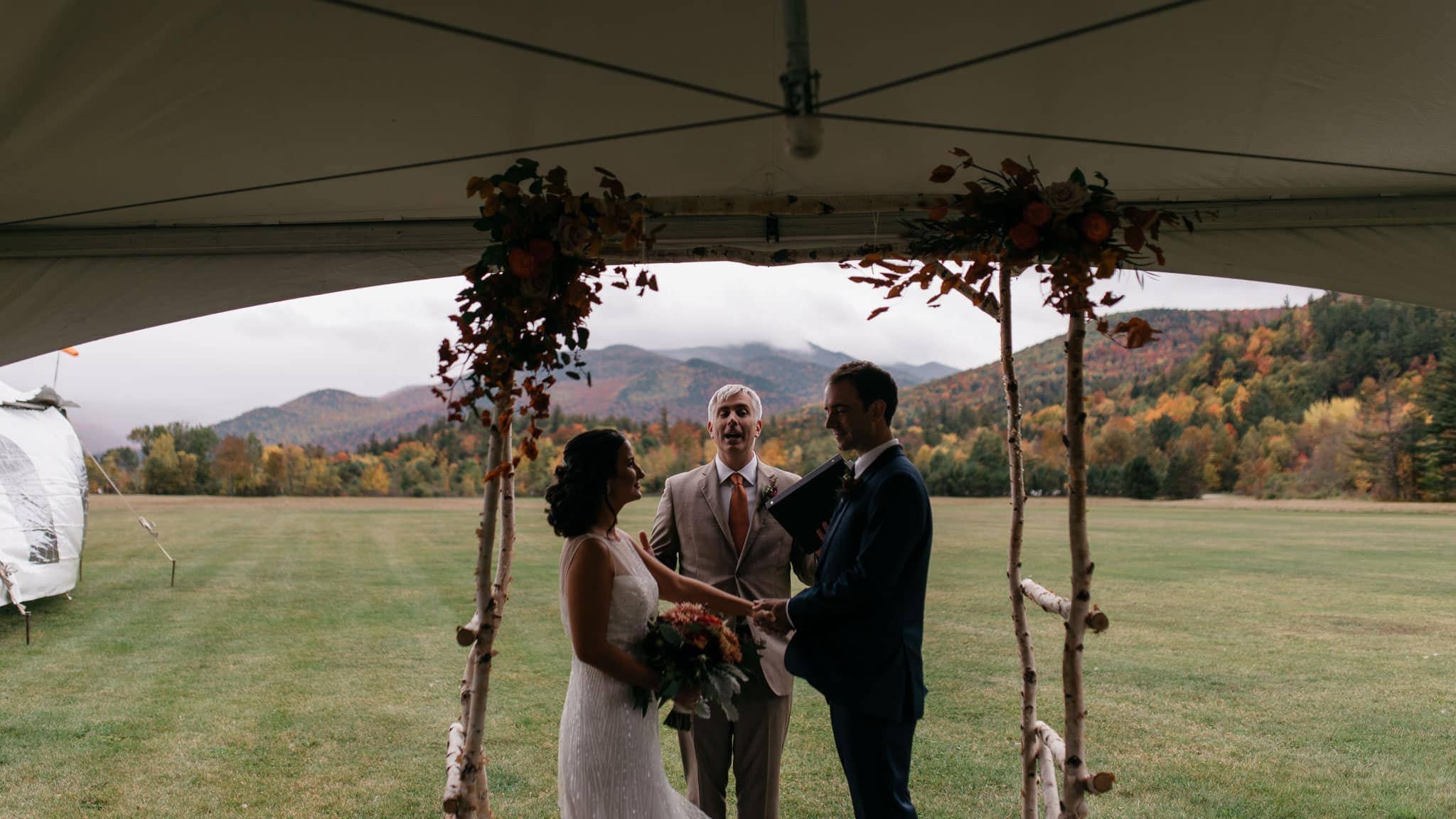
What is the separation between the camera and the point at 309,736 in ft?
24.1

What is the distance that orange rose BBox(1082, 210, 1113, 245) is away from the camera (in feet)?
8.79

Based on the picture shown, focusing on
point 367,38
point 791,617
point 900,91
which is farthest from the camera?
point 791,617

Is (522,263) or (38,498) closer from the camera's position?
(522,263)

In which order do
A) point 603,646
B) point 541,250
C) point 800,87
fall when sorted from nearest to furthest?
1. point 800,87
2. point 603,646
3. point 541,250

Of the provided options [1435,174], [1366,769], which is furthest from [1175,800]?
[1435,174]

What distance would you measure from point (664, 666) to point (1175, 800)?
16.3 feet

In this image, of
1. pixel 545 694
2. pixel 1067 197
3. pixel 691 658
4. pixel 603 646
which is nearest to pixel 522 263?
pixel 603 646

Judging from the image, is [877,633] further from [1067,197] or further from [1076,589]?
[1067,197]

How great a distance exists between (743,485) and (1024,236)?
4.78 feet

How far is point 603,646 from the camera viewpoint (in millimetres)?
2643

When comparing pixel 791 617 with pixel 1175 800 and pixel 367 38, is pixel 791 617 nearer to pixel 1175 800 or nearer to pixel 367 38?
pixel 367 38

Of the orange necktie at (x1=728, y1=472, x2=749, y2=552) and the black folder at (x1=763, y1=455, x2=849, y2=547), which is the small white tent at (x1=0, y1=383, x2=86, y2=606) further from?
the black folder at (x1=763, y1=455, x2=849, y2=547)

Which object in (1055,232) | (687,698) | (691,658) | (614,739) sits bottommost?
(614,739)

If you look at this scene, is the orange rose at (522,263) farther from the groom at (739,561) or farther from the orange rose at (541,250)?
the groom at (739,561)
